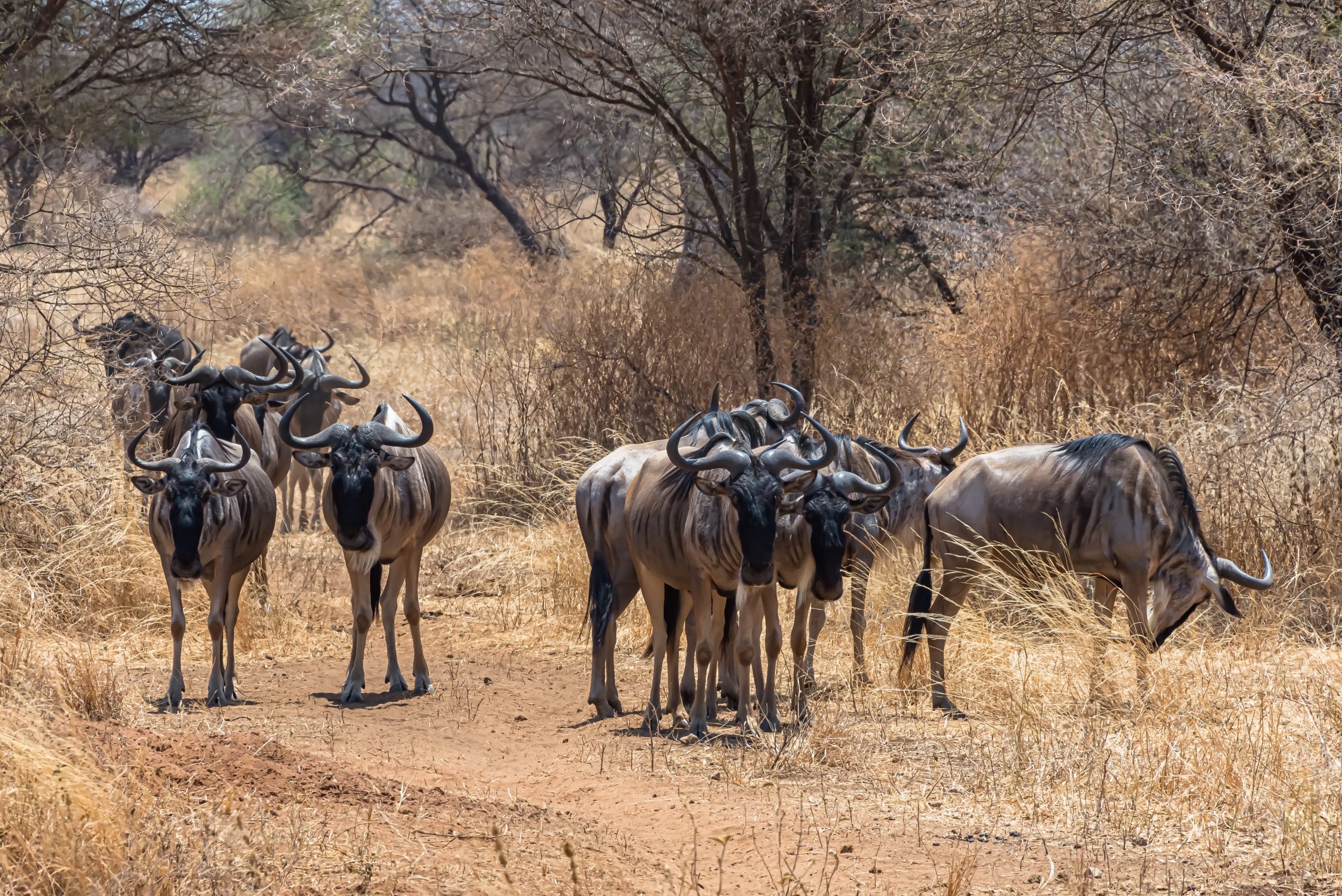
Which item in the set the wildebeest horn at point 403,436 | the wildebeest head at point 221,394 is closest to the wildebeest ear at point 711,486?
the wildebeest horn at point 403,436

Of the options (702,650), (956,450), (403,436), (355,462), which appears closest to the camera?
(702,650)

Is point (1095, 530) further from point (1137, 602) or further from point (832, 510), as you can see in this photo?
point (832, 510)

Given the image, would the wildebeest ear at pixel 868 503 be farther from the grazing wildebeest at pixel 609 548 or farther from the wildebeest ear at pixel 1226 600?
the wildebeest ear at pixel 1226 600

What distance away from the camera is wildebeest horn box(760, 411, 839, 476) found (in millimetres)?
6637

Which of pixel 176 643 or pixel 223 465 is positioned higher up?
pixel 223 465

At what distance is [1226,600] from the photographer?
23.7 ft

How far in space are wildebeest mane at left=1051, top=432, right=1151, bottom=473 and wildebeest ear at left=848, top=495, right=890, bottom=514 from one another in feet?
3.86

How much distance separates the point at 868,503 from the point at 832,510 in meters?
0.29

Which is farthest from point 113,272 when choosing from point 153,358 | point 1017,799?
point 1017,799

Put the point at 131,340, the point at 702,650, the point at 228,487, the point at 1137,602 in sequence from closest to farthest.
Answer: the point at 702,650, the point at 1137,602, the point at 228,487, the point at 131,340

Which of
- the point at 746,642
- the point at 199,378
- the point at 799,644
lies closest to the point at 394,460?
the point at 199,378

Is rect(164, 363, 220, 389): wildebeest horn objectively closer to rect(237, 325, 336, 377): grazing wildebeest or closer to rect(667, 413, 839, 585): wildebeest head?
rect(237, 325, 336, 377): grazing wildebeest

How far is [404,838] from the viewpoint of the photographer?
498 cm

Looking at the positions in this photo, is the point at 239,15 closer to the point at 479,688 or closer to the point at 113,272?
the point at 113,272
